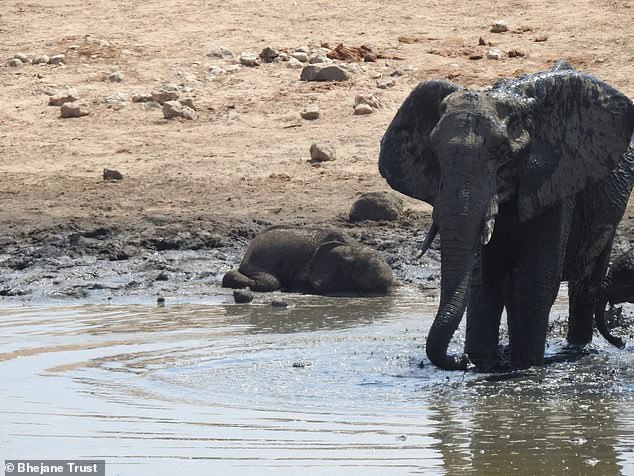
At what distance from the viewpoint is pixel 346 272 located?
478 inches

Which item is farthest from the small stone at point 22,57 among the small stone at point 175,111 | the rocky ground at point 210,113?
the small stone at point 175,111

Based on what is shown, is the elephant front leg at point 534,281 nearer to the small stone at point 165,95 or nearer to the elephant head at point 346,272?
the elephant head at point 346,272

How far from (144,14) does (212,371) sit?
13.5 m

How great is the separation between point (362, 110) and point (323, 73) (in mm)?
1336

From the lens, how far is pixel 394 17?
21.5 m

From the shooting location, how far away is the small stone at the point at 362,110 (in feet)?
56.7

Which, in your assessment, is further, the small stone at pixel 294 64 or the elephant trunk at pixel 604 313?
the small stone at pixel 294 64

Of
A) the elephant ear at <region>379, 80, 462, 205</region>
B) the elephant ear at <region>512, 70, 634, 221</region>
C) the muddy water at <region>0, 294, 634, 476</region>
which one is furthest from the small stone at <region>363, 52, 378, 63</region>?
the elephant ear at <region>512, 70, 634, 221</region>

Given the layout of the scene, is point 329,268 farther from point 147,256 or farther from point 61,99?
point 61,99

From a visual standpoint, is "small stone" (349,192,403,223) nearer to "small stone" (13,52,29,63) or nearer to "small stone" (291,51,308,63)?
"small stone" (291,51,308,63)

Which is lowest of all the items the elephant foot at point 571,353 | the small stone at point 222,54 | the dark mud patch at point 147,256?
the dark mud patch at point 147,256

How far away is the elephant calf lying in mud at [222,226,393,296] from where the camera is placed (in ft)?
39.8

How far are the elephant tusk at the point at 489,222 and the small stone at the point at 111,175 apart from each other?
337 inches

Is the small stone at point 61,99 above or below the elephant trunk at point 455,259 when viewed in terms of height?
below
